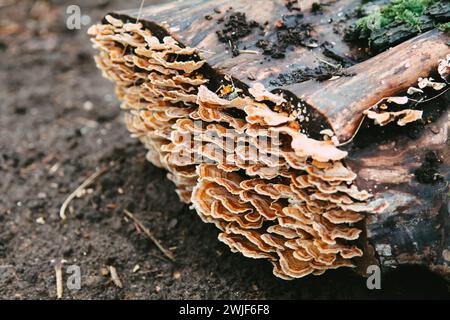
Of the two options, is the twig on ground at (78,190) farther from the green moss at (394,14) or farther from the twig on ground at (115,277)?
the green moss at (394,14)

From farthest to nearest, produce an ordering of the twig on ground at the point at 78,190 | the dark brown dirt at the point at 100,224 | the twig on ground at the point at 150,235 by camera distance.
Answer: the twig on ground at the point at 78,190
the twig on ground at the point at 150,235
the dark brown dirt at the point at 100,224

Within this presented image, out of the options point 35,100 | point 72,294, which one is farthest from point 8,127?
point 72,294

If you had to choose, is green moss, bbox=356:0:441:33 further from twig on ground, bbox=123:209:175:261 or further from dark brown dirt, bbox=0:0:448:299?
twig on ground, bbox=123:209:175:261

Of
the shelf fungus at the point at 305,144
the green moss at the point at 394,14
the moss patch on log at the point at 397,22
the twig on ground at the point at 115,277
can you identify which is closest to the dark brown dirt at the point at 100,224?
the twig on ground at the point at 115,277

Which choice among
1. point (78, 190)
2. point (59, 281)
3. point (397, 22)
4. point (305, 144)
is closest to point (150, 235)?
point (59, 281)

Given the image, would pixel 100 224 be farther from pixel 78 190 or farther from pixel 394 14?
pixel 394 14

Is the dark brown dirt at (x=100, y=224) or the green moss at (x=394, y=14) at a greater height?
the green moss at (x=394, y=14)

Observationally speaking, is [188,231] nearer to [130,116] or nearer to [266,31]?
[130,116]

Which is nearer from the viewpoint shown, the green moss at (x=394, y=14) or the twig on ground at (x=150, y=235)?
the green moss at (x=394, y=14)
